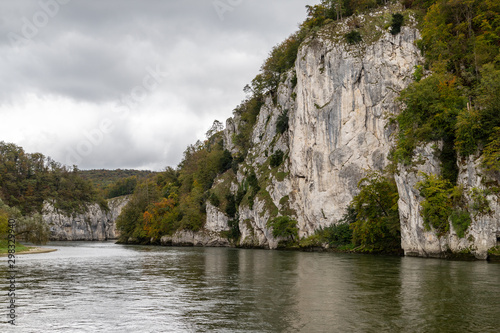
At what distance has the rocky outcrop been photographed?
154 m

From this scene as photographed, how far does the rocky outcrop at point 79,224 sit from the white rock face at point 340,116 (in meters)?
103

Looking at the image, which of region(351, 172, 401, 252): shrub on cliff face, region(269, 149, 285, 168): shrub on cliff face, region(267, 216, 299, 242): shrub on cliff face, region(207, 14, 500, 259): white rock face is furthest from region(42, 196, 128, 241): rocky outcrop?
region(351, 172, 401, 252): shrub on cliff face

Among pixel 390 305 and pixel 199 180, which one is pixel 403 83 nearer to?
pixel 390 305

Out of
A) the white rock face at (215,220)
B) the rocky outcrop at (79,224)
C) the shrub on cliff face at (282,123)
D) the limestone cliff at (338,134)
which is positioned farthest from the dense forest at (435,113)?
the rocky outcrop at (79,224)

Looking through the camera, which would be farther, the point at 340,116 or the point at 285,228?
the point at 285,228

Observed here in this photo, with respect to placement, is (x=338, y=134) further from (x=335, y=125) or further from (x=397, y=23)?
(x=397, y=23)

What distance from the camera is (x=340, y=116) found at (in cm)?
6875

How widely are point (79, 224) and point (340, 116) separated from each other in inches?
5219

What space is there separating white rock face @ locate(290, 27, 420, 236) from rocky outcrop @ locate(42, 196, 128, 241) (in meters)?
103

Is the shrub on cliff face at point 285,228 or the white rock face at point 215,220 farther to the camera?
the white rock face at point 215,220

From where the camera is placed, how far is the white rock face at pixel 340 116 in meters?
64.1

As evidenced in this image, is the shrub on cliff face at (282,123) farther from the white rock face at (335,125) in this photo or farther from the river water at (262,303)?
the river water at (262,303)

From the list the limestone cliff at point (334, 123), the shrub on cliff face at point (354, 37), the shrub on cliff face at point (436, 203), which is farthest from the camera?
the shrub on cliff face at point (354, 37)

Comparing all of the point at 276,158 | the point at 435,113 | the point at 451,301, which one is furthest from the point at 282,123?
the point at 451,301
